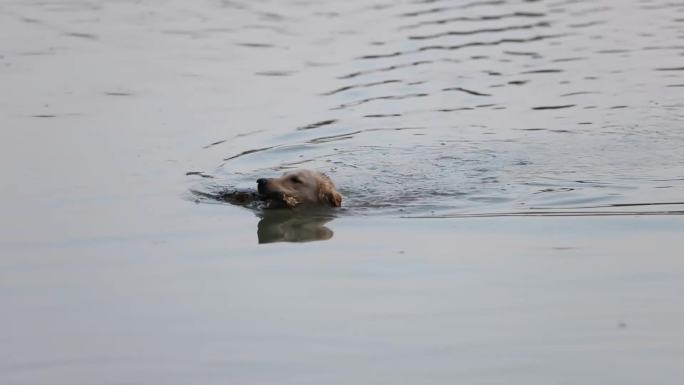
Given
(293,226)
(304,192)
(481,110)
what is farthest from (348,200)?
(481,110)

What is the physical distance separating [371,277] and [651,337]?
2038 millimetres

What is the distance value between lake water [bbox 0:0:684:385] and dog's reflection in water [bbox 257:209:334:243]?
0.04m

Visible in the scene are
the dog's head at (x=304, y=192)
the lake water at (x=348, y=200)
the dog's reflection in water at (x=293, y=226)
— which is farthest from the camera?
the dog's head at (x=304, y=192)

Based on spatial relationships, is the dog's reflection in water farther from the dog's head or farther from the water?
the water

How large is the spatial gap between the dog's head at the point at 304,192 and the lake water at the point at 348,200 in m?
0.16

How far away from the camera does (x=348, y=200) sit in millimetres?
10945

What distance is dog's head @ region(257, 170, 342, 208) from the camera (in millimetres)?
10312

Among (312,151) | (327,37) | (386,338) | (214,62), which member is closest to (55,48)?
(214,62)

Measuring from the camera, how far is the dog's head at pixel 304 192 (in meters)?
10.3

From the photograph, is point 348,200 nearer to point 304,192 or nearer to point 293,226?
point 304,192

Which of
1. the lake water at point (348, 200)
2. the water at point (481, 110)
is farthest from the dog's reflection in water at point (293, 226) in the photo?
the water at point (481, 110)

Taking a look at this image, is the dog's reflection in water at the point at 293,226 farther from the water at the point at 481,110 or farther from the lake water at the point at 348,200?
the water at the point at 481,110

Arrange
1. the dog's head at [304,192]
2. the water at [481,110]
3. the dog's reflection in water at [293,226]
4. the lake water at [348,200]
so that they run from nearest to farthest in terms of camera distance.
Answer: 1. the lake water at [348,200]
2. the dog's reflection in water at [293,226]
3. the dog's head at [304,192]
4. the water at [481,110]

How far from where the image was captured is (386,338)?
22.1 feet
